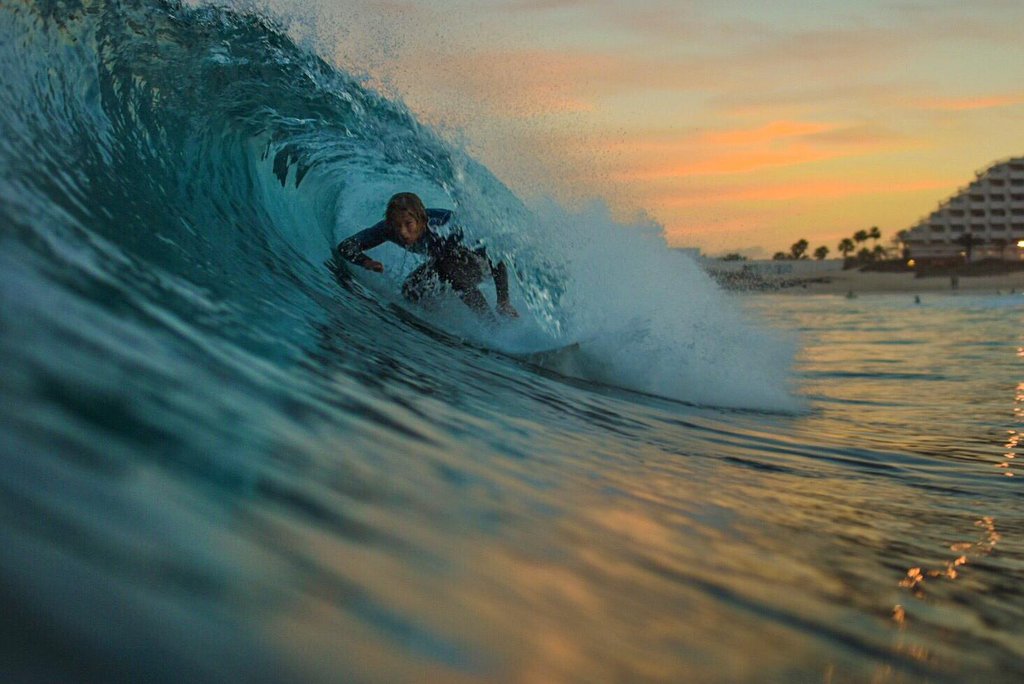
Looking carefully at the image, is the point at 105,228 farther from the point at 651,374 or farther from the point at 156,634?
the point at 651,374

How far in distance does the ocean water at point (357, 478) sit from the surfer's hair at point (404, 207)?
443 mm

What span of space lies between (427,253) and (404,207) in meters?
0.38

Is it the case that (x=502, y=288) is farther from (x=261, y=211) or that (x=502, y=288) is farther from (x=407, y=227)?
(x=261, y=211)

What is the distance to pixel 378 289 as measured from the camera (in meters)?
5.55

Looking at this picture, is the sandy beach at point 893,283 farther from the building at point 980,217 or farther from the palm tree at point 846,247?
the palm tree at point 846,247

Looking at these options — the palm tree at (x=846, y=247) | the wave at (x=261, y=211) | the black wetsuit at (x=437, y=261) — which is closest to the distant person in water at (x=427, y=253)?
the black wetsuit at (x=437, y=261)

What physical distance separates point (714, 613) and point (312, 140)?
5589 millimetres

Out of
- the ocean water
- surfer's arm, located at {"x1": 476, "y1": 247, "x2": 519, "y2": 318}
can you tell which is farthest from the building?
the ocean water

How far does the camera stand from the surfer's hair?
538 centimetres

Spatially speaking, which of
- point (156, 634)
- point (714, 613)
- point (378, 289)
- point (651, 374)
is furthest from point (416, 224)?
point (156, 634)

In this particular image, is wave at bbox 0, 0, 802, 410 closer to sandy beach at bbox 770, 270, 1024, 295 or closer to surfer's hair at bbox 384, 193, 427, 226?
surfer's hair at bbox 384, 193, 427, 226

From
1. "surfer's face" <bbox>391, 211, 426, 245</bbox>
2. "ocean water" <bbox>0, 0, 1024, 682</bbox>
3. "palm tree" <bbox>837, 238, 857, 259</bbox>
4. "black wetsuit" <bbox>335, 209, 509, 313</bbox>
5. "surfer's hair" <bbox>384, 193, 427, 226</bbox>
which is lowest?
"ocean water" <bbox>0, 0, 1024, 682</bbox>

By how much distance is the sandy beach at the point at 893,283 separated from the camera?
6169 centimetres

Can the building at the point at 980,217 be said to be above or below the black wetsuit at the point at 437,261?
above
